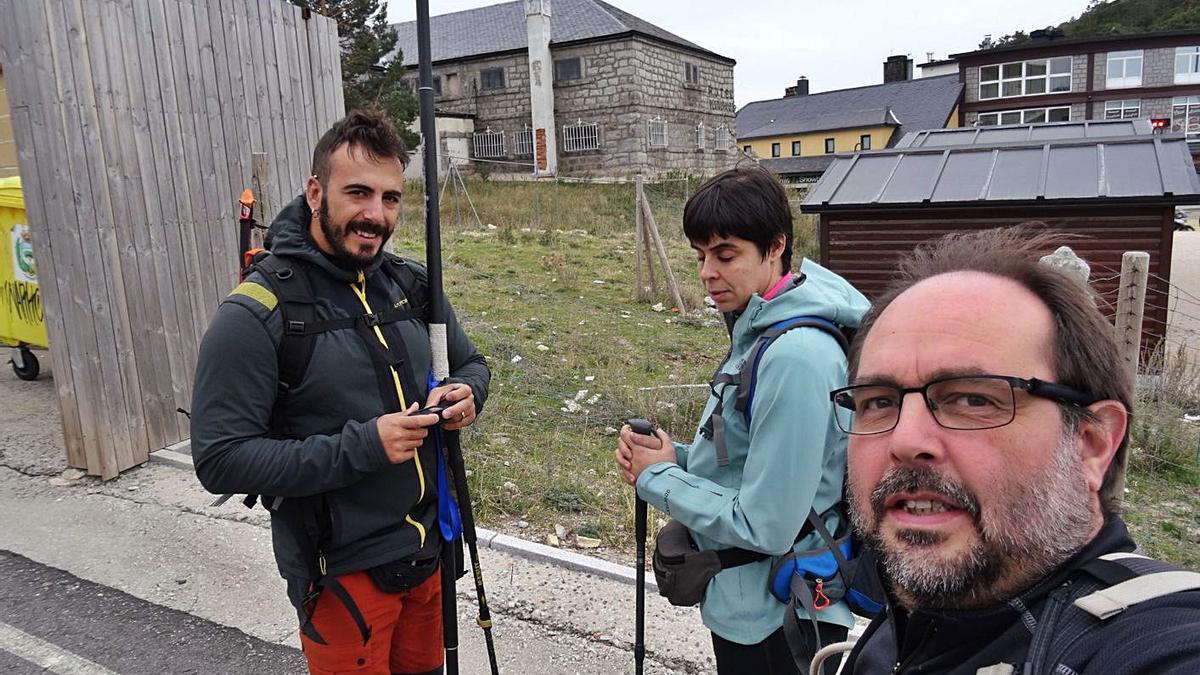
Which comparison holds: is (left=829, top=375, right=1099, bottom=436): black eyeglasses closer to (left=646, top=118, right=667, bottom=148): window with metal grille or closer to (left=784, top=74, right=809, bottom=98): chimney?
(left=646, top=118, right=667, bottom=148): window with metal grille

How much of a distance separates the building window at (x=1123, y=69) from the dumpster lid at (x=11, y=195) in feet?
183

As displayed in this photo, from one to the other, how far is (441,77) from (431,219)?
36785 mm

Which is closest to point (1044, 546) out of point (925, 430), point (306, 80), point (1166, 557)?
point (925, 430)

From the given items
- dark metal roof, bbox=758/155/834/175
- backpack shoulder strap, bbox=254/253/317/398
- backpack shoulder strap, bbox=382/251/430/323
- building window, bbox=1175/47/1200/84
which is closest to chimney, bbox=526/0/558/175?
dark metal roof, bbox=758/155/834/175

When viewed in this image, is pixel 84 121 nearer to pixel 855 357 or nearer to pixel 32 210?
pixel 32 210

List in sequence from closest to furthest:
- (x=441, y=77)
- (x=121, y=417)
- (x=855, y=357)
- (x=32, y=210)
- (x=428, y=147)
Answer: (x=855, y=357)
(x=428, y=147)
(x=32, y=210)
(x=121, y=417)
(x=441, y=77)

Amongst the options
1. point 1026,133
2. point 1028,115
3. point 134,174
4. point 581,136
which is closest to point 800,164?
point 1028,115

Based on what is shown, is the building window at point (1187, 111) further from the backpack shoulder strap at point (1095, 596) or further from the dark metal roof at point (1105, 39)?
the backpack shoulder strap at point (1095, 596)

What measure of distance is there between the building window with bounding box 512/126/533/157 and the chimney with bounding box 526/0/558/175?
426 millimetres

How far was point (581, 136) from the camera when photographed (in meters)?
33.7

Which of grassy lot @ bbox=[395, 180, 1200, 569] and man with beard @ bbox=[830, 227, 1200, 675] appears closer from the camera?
man with beard @ bbox=[830, 227, 1200, 675]

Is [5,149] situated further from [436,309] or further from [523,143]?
[523,143]

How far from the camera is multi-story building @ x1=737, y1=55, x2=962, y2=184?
46750 mm

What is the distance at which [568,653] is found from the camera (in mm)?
3334
